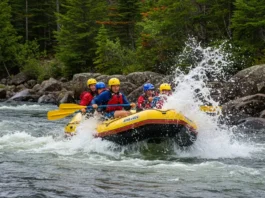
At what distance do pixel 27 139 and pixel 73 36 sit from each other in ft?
69.6

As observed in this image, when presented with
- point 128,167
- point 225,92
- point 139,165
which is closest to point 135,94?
point 225,92

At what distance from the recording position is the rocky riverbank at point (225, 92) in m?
16.6

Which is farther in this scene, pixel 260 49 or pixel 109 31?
pixel 109 31

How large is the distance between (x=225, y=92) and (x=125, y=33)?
16.3 meters

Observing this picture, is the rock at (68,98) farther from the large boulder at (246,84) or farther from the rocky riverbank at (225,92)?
the large boulder at (246,84)

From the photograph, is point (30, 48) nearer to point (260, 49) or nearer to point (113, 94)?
point (260, 49)

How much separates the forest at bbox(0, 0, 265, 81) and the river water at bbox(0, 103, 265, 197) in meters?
9.46

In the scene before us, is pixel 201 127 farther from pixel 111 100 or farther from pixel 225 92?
pixel 225 92

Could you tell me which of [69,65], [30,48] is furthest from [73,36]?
[30,48]

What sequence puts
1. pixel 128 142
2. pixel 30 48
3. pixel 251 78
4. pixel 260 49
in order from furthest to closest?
pixel 30 48 < pixel 260 49 < pixel 251 78 < pixel 128 142

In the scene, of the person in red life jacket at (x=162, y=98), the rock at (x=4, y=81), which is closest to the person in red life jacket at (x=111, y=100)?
the person in red life jacket at (x=162, y=98)

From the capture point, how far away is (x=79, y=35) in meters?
32.5

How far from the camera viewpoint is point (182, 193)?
6.57 m

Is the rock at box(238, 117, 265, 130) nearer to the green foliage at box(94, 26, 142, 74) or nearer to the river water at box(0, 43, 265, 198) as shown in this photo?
Result: the river water at box(0, 43, 265, 198)
